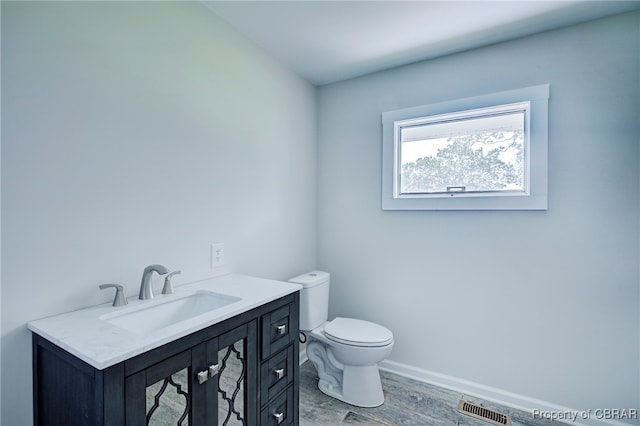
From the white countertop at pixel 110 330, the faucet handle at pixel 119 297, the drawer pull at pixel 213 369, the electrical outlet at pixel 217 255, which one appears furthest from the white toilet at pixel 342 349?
the faucet handle at pixel 119 297

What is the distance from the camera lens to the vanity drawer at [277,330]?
1.36 meters

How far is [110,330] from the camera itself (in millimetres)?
983

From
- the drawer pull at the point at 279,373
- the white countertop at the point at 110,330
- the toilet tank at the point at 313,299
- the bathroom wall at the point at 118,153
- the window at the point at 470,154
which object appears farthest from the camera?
the toilet tank at the point at 313,299

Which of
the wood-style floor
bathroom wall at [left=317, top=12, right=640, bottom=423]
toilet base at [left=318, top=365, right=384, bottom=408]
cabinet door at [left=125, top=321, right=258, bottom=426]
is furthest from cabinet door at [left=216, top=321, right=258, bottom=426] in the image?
bathroom wall at [left=317, top=12, right=640, bottom=423]

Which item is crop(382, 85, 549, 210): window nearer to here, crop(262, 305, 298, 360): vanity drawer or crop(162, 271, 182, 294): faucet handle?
crop(262, 305, 298, 360): vanity drawer

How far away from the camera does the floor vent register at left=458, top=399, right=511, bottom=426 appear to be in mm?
1795

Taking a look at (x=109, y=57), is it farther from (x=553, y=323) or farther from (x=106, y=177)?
(x=553, y=323)

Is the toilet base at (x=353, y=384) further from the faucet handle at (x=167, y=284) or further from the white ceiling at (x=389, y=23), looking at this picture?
the white ceiling at (x=389, y=23)

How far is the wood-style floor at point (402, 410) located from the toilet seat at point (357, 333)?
0.42 metres

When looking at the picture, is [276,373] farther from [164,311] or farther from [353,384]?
[353,384]

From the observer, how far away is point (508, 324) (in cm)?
198

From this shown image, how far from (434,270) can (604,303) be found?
0.93 meters

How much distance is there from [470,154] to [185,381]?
2104 millimetres

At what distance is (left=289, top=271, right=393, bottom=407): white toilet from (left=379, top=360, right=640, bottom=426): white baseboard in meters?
0.39
